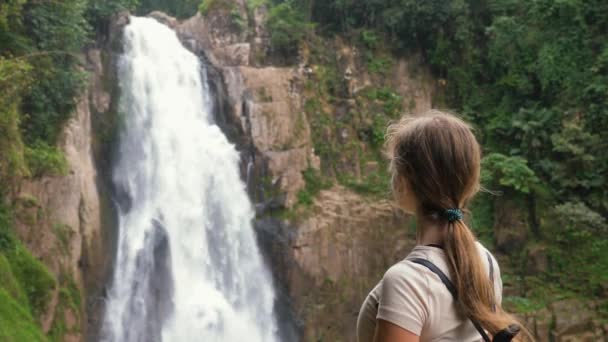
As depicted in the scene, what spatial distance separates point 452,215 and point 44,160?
1357cm

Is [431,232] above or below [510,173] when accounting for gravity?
above

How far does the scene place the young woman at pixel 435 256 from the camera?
5.49ft

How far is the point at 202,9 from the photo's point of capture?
2384 centimetres

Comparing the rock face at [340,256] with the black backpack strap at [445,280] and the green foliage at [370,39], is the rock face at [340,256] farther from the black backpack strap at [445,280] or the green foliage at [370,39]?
the black backpack strap at [445,280]

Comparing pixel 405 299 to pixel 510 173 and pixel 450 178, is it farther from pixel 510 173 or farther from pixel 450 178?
pixel 510 173

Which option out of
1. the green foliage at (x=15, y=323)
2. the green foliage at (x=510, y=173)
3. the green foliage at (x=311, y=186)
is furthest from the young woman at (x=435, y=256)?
the green foliage at (x=311, y=186)

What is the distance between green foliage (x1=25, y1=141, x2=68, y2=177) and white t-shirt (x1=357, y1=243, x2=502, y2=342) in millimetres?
13350

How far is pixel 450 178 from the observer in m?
1.83

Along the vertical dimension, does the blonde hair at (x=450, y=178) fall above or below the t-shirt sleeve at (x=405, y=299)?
above

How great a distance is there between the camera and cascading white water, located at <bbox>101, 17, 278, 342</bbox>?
15586 mm

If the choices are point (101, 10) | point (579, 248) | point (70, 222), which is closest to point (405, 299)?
point (70, 222)

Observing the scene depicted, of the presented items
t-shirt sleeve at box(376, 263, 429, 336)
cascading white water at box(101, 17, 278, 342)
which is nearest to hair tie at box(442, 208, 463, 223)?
t-shirt sleeve at box(376, 263, 429, 336)

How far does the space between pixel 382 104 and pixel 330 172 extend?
12.3 feet

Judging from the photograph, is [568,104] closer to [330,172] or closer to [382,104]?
[382,104]
